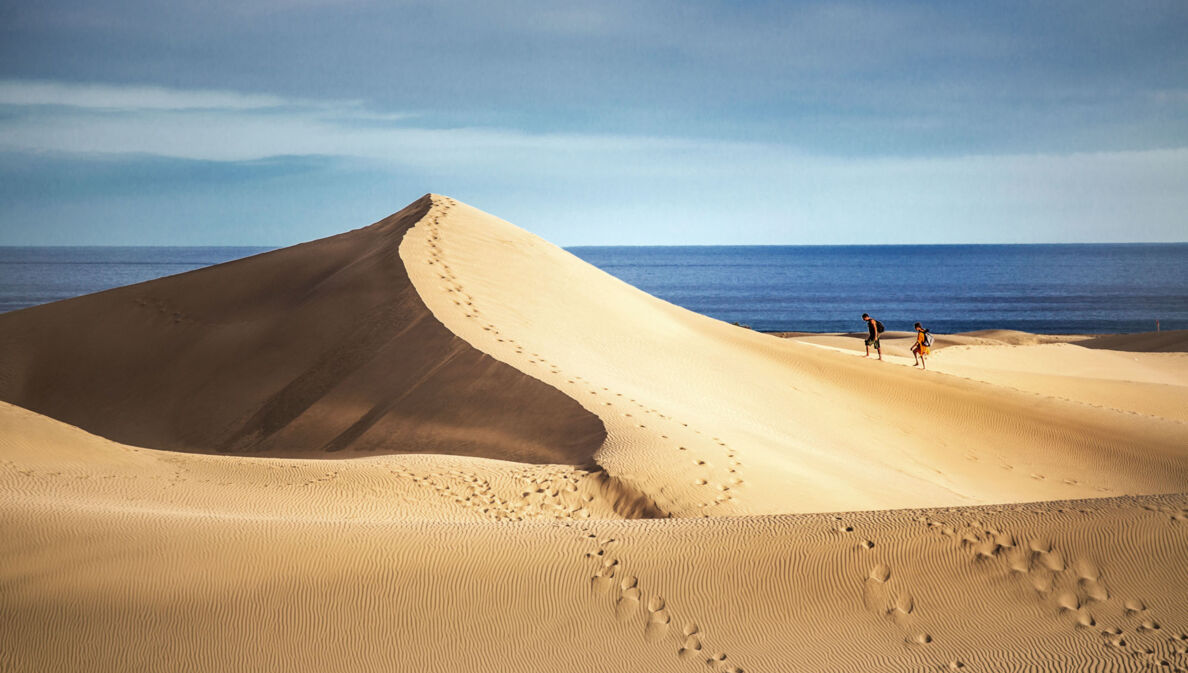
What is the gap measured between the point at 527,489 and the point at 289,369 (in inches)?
313

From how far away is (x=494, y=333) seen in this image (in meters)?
14.9

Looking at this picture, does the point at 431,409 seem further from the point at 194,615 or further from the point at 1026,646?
the point at 1026,646

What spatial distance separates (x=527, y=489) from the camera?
896cm

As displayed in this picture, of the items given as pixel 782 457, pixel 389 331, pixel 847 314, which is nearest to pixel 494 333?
pixel 389 331

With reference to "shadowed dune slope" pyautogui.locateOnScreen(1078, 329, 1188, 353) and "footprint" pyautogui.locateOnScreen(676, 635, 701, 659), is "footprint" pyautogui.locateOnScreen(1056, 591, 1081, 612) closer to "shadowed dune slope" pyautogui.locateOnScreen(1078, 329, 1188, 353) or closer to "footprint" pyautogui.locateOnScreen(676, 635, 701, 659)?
"footprint" pyautogui.locateOnScreen(676, 635, 701, 659)

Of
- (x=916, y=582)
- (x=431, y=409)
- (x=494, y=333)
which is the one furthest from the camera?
(x=494, y=333)

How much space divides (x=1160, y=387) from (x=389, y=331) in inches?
676

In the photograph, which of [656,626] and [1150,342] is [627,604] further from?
[1150,342]

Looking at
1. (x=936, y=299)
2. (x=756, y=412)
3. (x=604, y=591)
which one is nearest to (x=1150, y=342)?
(x=756, y=412)

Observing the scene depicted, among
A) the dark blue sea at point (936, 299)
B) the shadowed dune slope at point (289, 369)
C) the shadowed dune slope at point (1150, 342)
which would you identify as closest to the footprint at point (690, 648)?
the shadowed dune slope at point (289, 369)

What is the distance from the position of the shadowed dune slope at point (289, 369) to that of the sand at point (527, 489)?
7cm

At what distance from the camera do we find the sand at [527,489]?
5.05 meters

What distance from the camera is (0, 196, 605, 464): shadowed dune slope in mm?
12086

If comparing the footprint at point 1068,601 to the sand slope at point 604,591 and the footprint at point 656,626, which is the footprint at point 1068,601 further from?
the footprint at point 656,626
